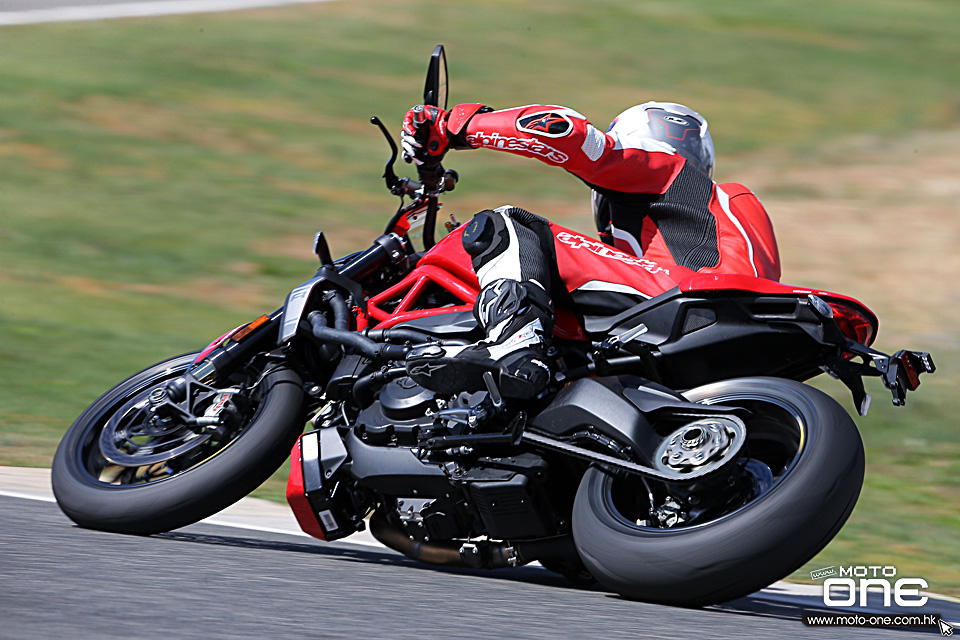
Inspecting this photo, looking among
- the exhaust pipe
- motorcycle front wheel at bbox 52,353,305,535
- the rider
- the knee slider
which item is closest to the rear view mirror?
the rider

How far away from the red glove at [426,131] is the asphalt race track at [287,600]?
1454mm

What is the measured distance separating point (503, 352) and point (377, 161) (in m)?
12.7

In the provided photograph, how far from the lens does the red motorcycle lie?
3469 millimetres

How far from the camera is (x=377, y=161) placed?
16.4m

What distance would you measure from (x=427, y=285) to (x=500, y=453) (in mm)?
809

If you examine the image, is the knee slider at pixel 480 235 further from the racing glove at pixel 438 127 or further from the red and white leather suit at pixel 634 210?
the racing glove at pixel 438 127

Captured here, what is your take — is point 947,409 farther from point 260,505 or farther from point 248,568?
point 248,568

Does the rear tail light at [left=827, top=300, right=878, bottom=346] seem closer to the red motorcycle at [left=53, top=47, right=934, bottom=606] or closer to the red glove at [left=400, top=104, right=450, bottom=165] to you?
the red motorcycle at [left=53, top=47, right=934, bottom=606]

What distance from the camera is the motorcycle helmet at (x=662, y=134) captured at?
4449 millimetres

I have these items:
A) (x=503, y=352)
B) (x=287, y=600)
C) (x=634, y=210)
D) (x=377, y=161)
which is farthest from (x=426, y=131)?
(x=377, y=161)

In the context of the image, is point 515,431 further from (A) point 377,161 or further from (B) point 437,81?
(A) point 377,161

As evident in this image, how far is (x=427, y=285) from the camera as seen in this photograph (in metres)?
4.55

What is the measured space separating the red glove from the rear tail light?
1.46 m

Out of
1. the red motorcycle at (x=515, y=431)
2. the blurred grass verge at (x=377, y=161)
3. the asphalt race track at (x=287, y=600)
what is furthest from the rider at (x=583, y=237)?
the blurred grass verge at (x=377, y=161)
